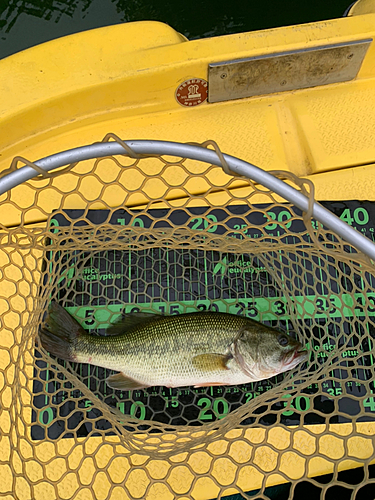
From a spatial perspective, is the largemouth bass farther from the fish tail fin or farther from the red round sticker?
the red round sticker

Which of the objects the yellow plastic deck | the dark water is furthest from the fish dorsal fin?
the dark water

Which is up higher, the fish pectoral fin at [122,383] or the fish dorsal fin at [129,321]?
the fish dorsal fin at [129,321]

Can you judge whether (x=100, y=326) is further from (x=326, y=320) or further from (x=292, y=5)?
(x=292, y=5)

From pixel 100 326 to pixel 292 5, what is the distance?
343cm

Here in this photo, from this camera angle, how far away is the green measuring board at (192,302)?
5.88ft

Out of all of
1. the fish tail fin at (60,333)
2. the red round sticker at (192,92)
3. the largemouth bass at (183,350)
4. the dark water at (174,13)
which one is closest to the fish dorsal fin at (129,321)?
the largemouth bass at (183,350)

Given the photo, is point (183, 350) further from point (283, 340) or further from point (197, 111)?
point (197, 111)

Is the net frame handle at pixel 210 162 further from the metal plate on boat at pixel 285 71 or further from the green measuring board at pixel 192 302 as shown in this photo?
the metal plate on boat at pixel 285 71

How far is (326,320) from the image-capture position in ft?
6.14

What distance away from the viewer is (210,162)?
112 cm

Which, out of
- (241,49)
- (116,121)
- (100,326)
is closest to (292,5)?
(241,49)

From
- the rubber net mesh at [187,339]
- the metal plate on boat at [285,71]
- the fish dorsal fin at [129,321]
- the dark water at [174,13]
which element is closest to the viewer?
the rubber net mesh at [187,339]

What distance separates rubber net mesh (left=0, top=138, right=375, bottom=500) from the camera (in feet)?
5.56

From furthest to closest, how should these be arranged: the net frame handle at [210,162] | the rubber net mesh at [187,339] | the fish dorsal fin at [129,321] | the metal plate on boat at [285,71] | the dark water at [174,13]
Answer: the dark water at [174,13] < the metal plate on boat at [285,71] < the fish dorsal fin at [129,321] < the rubber net mesh at [187,339] < the net frame handle at [210,162]
